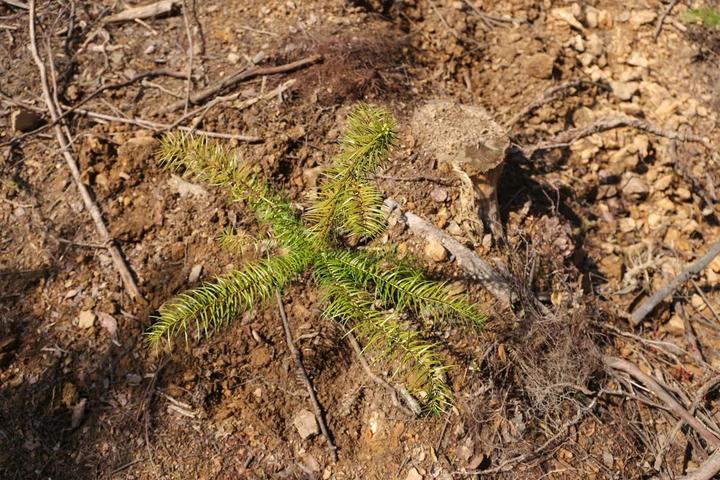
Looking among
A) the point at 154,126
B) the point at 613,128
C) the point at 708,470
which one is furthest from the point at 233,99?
the point at 708,470

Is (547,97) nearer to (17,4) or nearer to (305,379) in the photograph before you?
(305,379)

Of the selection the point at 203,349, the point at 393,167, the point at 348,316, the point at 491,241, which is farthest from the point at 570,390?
the point at 203,349

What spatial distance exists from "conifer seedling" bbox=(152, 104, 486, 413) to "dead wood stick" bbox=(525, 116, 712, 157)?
1.93 meters

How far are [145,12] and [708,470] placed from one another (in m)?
4.41

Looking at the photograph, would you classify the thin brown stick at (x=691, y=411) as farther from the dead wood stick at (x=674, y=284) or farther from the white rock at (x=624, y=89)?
the white rock at (x=624, y=89)

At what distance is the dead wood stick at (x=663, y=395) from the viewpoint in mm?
3268

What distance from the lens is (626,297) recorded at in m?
4.22

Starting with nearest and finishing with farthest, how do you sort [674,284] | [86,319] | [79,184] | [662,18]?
[86,319]
[79,184]
[674,284]
[662,18]

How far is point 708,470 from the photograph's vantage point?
3131mm

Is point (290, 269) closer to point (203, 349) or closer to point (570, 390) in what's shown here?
point (203, 349)

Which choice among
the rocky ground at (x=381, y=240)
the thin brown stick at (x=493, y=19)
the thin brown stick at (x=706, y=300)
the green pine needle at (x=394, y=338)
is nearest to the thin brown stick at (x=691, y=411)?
the rocky ground at (x=381, y=240)

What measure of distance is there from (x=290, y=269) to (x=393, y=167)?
1.10 m

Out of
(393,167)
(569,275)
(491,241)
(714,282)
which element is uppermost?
(393,167)

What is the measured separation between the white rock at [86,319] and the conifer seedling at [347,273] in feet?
1.33
